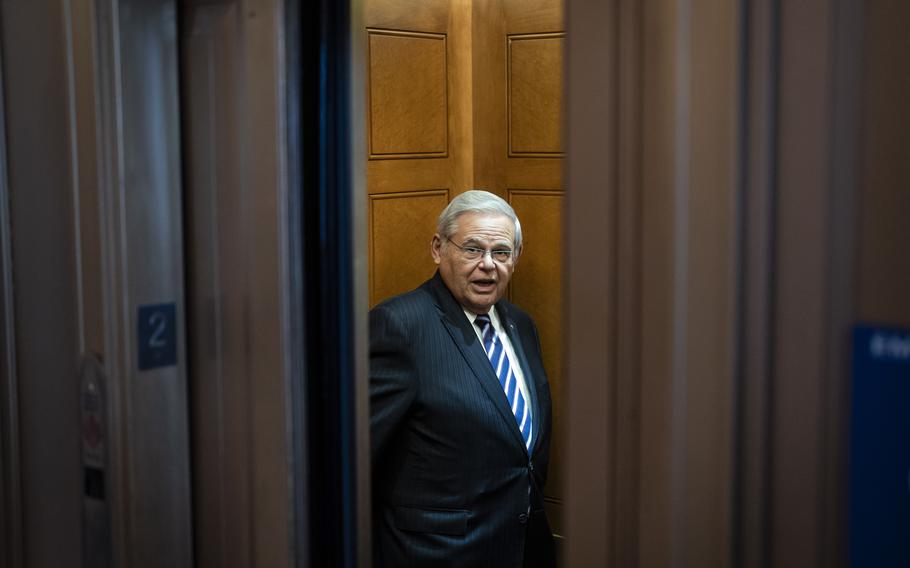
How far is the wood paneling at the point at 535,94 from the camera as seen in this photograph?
3957 millimetres

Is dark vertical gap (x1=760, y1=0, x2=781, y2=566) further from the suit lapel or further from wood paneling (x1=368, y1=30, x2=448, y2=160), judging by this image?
wood paneling (x1=368, y1=30, x2=448, y2=160)

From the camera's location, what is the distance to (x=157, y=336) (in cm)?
164

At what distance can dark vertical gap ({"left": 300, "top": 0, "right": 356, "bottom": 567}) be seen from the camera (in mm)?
1557

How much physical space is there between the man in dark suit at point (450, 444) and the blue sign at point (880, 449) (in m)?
2.15

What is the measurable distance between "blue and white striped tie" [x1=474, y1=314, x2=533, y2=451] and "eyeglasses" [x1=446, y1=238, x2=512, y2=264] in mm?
191

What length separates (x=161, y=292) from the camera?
5.35 ft

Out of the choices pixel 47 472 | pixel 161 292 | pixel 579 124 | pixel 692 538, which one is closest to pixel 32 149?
pixel 161 292

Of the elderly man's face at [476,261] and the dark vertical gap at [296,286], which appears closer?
the dark vertical gap at [296,286]

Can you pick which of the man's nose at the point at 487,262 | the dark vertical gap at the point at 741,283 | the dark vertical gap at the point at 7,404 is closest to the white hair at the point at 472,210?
the man's nose at the point at 487,262

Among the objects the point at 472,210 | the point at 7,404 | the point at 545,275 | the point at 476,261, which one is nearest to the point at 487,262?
the point at 476,261

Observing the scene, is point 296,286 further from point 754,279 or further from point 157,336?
point 754,279

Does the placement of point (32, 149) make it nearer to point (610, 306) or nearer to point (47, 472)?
point (47, 472)

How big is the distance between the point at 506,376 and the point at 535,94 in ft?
4.07

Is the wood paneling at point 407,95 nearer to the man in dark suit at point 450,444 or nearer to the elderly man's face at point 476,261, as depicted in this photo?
the elderly man's face at point 476,261
